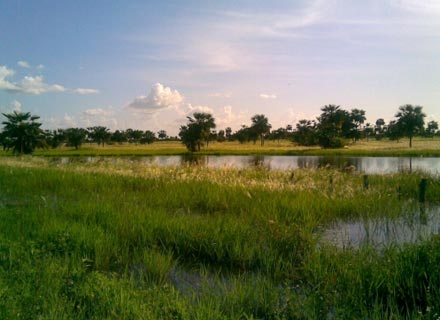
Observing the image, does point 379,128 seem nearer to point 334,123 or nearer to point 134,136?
point 334,123

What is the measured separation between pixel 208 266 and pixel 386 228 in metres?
5.45

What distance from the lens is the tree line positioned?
60.7m

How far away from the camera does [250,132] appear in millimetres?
108562

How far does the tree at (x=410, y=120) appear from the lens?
251ft

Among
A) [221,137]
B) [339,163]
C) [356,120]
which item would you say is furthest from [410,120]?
[221,137]

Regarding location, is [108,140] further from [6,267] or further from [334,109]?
[6,267]

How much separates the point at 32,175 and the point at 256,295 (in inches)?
686

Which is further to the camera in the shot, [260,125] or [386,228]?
[260,125]

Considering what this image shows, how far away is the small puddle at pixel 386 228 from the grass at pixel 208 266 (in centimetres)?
51

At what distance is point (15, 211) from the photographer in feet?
32.7

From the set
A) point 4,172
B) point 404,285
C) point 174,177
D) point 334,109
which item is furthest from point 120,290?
point 334,109

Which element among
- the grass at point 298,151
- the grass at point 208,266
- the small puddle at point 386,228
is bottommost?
the small puddle at point 386,228

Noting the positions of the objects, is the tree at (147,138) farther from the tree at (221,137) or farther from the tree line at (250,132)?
the tree at (221,137)

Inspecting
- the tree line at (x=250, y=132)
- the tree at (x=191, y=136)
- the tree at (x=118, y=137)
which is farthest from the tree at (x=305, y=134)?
the tree at (x=118, y=137)
